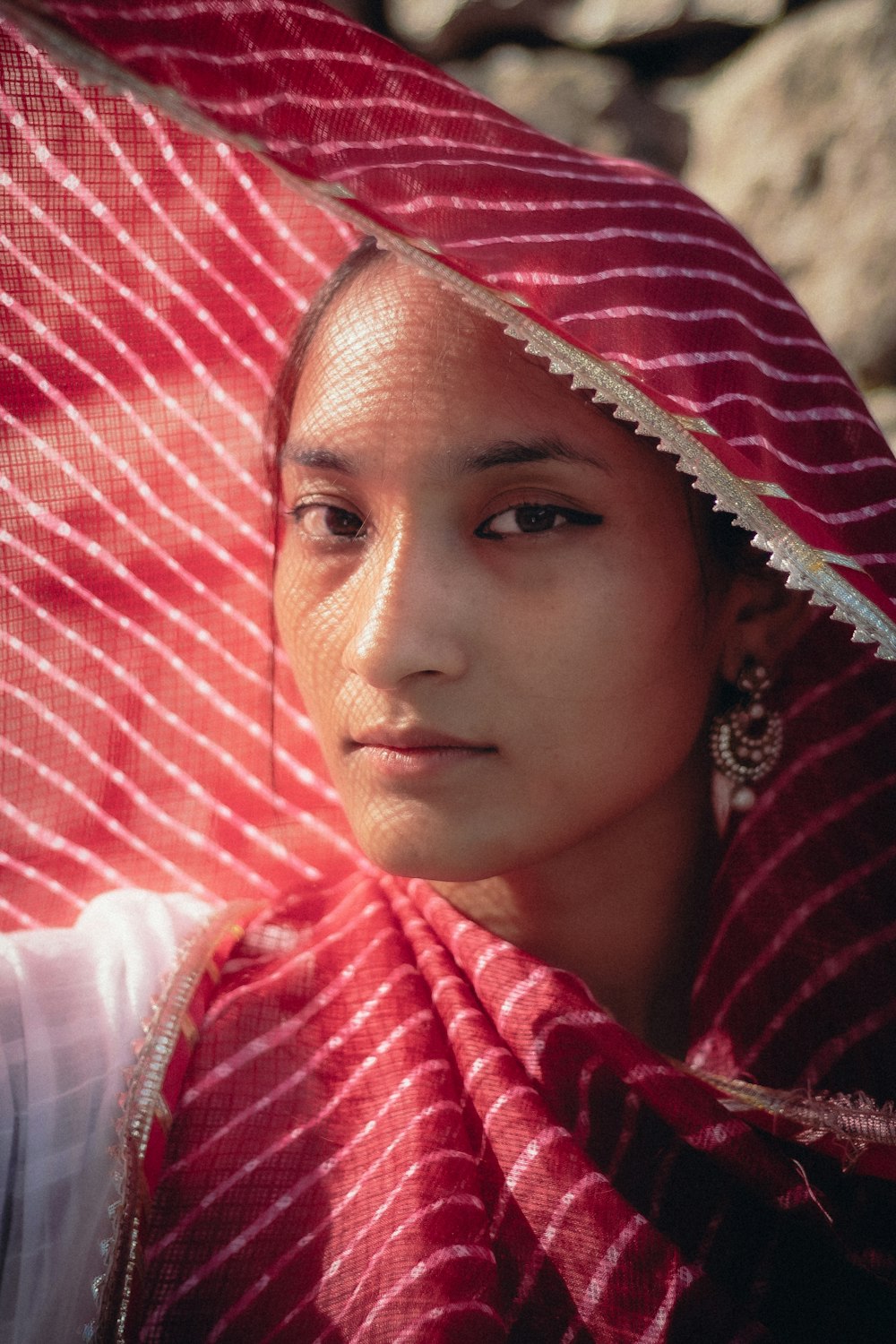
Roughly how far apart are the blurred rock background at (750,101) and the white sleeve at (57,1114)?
69.6 inches

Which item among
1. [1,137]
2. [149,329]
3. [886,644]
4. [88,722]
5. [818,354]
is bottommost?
[886,644]

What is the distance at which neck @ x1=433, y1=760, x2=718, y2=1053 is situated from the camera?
1251 mm

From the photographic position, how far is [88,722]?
1270mm

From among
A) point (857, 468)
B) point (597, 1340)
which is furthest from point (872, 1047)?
point (857, 468)

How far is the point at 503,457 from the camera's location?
3.28 ft

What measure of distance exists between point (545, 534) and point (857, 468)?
1.12 feet

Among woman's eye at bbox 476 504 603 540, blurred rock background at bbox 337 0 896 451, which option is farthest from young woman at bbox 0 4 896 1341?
blurred rock background at bbox 337 0 896 451

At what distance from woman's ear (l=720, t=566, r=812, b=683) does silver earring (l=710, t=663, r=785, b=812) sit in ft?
0.14

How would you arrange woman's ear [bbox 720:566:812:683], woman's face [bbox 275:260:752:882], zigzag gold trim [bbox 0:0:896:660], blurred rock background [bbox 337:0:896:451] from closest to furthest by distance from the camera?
1. zigzag gold trim [bbox 0:0:896:660]
2. woman's face [bbox 275:260:752:882]
3. woman's ear [bbox 720:566:812:683]
4. blurred rock background [bbox 337:0:896:451]

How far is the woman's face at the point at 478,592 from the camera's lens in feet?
3.26

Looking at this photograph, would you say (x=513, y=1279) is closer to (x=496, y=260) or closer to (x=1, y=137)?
(x=496, y=260)

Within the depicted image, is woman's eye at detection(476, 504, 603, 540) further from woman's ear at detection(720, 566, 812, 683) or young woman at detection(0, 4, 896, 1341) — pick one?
woman's ear at detection(720, 566, 812, 683)

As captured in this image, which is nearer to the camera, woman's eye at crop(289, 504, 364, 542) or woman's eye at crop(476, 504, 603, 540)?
woman's eye at crop(476, 504, 603, 540)

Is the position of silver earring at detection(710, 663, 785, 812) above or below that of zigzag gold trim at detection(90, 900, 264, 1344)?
above
